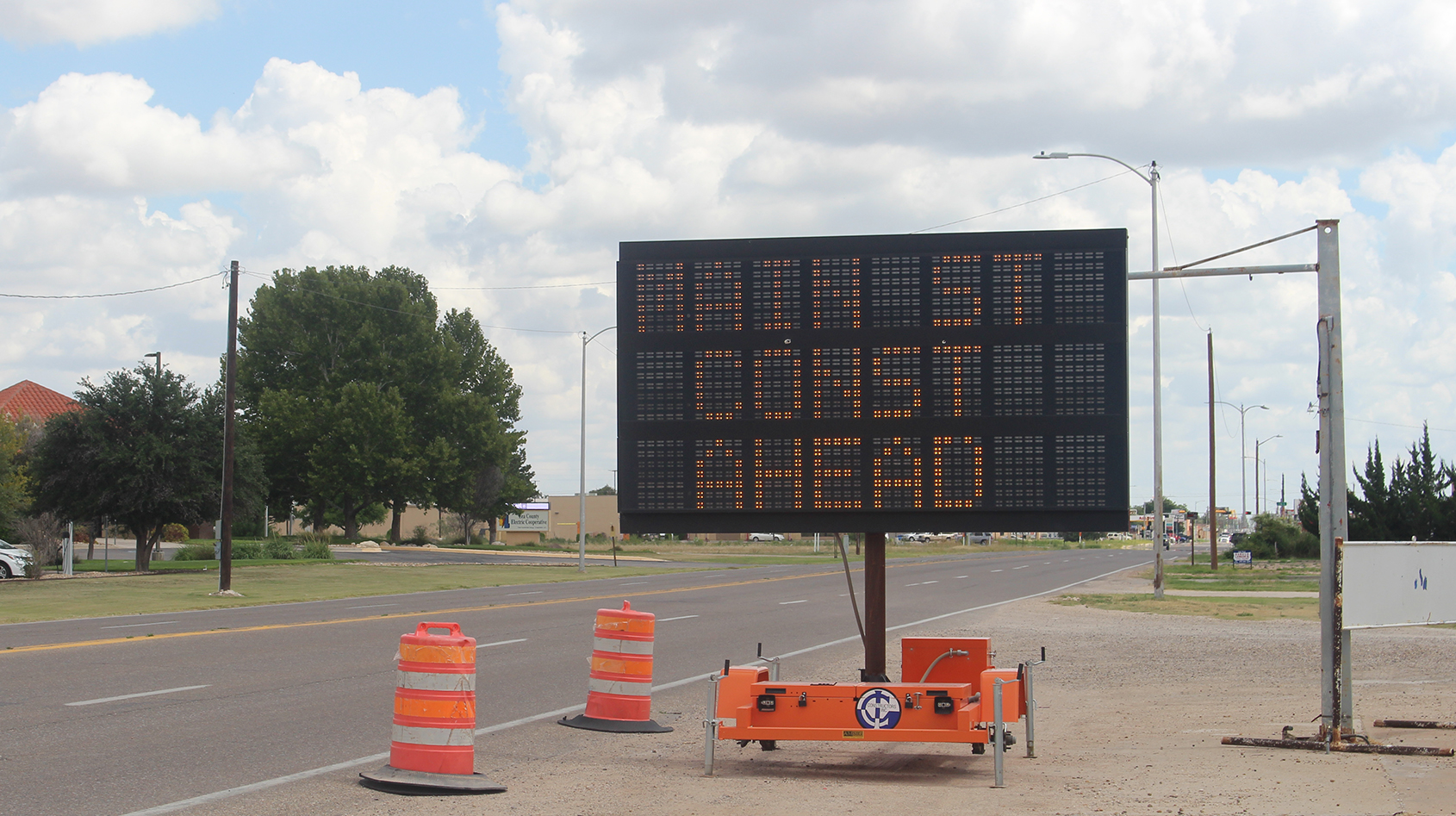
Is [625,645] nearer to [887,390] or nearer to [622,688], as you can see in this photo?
[622,688]

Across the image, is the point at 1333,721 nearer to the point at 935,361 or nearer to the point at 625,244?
the point at 935,361

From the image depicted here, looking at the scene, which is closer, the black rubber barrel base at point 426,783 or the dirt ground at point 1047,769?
the dirt ground at point 1047,769

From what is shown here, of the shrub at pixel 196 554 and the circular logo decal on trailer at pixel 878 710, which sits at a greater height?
the circular logo decal on trailer at pixel 878 710

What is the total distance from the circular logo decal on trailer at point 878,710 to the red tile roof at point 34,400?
3184 inches

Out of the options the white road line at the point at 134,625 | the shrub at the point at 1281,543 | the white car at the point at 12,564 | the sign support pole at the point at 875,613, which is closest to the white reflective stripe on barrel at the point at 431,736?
the sign support pole at the point at 875,613

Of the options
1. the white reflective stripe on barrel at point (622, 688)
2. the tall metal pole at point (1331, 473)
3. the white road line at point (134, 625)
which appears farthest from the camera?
the white road line at point (134, 625)

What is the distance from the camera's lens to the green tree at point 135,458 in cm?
3969

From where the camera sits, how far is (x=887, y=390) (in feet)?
33.9

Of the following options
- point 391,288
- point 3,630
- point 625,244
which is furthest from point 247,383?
point 625,244

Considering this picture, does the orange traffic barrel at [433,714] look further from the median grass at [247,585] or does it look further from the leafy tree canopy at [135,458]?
the leafy tree canopy at [135,458]

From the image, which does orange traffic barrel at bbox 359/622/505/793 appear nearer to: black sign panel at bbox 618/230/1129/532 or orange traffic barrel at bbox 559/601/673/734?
black sign panel at bbox 618/230/1129/532

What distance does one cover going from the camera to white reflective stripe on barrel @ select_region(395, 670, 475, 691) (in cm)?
860

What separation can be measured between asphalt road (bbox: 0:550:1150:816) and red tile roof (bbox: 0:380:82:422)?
5998 cm

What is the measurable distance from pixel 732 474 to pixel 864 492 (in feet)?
3.54
